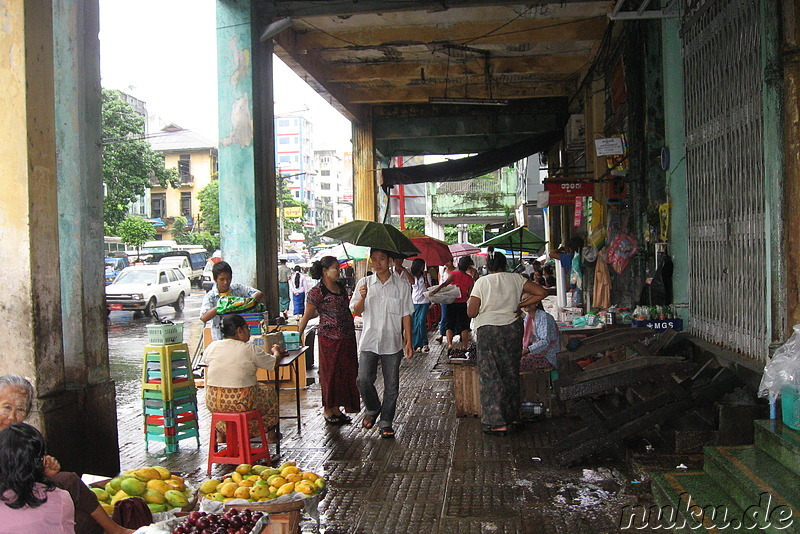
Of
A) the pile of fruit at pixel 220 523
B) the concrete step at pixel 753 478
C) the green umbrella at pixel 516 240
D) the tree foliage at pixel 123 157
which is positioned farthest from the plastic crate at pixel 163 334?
the tree foliage at pixel 123 157

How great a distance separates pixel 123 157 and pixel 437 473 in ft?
99.7

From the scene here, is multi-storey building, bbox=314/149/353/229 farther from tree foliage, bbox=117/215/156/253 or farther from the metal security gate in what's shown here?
the metal security gate

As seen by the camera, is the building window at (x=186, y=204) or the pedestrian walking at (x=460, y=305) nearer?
the pedestrian walking at (x=460, y=305)

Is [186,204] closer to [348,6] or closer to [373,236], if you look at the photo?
[348,6]

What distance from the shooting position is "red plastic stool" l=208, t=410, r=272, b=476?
566cm

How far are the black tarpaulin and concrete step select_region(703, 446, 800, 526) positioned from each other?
1248 cm

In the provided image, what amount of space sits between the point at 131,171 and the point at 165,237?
24188 mm

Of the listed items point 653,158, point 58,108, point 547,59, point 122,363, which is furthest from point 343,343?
point 547,59

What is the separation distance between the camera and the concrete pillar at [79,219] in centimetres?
555

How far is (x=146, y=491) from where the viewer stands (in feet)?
13.5

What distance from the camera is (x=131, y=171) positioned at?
33.0 meters

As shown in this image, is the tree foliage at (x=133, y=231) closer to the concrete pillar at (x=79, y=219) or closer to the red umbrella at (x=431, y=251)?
the red umbrella at (x=431, y=251)

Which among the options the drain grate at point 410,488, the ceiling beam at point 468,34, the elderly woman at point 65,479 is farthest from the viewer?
the ceiling beam at point 468,34

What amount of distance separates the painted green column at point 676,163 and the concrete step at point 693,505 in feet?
11.1
